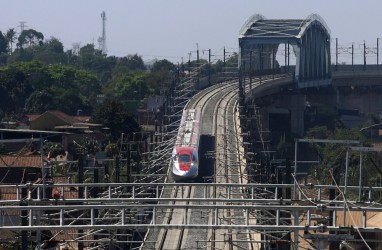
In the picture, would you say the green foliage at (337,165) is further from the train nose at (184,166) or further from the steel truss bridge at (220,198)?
the train nose at (184,166)

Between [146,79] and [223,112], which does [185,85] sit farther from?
[146,79]

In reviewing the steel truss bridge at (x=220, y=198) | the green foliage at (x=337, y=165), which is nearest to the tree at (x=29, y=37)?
the steel truss bridge at (x=220, y=198)

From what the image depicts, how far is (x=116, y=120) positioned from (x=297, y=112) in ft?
85.6

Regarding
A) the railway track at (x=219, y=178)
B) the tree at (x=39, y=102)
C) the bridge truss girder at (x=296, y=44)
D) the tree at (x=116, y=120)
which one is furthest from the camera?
the bridge truss girder at (x=296, y=44)

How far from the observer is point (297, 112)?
80938 millimetres

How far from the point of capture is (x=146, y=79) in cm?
9356

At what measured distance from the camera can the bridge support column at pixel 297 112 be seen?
79.9 metres

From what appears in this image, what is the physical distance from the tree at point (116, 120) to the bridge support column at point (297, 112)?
23434 mm

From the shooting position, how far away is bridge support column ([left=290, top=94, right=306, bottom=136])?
79938mm

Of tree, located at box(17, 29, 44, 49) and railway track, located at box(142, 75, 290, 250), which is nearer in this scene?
railway track, located at box(142, 75, 290, 250)

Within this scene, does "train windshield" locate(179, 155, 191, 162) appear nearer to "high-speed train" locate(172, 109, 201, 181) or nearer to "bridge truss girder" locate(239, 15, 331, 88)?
"high-speed train" locate(172, 109, 201, 181)

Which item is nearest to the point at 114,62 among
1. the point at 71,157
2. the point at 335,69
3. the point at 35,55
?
the point at 35,55

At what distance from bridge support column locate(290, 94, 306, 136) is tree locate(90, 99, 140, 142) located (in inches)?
923

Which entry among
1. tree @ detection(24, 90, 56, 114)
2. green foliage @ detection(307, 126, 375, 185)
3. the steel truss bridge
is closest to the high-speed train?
the steel truss bridge
